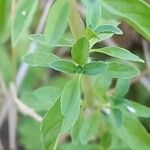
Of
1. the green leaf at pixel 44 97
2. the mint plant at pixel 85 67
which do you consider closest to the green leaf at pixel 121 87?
the mint plant at pixel 85 67

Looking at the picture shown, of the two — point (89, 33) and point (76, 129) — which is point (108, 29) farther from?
point (76, 129)

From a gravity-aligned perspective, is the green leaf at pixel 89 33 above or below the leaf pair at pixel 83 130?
above

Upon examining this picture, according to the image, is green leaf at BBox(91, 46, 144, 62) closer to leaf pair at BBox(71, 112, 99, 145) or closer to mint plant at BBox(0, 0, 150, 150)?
mint plant at BBox(0, 0, 150, 150)

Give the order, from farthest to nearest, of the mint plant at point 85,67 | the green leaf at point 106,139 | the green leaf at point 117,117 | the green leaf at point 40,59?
the green leaf at point 106,139 < the green leaf at point 117,117 < the green leaf at point 40,59 < the mint plant at point 85,67

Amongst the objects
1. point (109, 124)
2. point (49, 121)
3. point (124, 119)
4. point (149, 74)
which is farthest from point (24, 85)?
point (49, 121)

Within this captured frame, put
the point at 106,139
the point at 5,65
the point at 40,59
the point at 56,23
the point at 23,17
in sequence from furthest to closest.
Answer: the point at 5,65 → the point at 106,139 → the point at 40,59 → the point at 23,17 → the point at 56,23

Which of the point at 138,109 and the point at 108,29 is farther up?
the point at 108,29

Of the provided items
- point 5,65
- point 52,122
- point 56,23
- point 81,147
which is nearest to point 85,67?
point 52,122

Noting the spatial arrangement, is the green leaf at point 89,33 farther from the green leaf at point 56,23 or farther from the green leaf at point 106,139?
the green leaf at point 106,139
